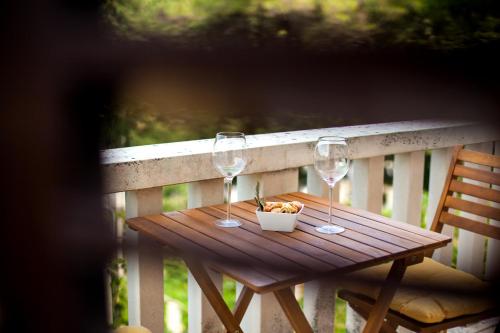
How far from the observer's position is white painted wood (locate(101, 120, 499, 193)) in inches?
80.0

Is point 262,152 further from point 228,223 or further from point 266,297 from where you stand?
point 266,297

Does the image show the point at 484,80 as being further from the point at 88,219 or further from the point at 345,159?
the point at 345,159

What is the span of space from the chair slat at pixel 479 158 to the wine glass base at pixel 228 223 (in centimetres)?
94

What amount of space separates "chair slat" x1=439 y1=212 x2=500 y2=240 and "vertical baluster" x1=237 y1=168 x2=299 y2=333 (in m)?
0.56

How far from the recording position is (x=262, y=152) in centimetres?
226

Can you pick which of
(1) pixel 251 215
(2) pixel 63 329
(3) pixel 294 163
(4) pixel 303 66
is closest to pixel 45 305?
(2) pixel 63 329

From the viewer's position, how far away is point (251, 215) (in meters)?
2.09

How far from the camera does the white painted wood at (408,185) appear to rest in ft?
8.91

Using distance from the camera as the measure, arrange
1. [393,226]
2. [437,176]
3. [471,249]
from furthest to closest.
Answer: [471,249] → [437,176] → [393,226]

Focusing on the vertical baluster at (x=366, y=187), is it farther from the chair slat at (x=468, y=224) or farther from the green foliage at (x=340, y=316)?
the green foliage at (x=340, y=316)

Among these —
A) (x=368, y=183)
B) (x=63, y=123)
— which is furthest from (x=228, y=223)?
(x=63, y=123)

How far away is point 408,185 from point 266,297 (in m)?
0.74

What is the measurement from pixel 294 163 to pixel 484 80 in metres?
2.14

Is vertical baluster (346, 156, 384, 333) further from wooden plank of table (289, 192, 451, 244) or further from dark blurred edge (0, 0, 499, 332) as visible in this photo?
dark blurred edge (0, 0, 499, 332)
